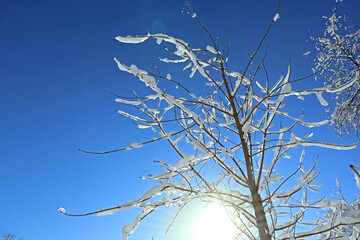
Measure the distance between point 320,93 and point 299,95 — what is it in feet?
0.51

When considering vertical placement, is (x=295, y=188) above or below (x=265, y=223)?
above

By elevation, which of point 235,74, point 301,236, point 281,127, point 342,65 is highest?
point 342,65

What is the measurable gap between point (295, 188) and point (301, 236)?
345 mm

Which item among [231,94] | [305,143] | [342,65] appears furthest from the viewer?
[342,65]

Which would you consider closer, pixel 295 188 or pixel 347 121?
pixel 295 188

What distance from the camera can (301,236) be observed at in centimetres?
157

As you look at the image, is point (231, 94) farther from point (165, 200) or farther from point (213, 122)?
point (165, 200)

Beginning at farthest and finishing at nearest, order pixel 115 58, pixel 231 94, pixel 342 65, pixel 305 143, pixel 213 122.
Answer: pixel 342 65 < pixel 213 122 < pixel 231 94 < pixel 305 143 < pixel 115 58

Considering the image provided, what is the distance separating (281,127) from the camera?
201 centimetres

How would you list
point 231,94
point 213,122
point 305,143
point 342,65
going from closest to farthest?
point 305,143 < point 231,94 < point 213,122 < point 342,65

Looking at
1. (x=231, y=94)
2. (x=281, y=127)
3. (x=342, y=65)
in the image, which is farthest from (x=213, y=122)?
(x=342, y=65)

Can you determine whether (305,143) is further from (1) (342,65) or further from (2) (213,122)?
(1) (342,65)

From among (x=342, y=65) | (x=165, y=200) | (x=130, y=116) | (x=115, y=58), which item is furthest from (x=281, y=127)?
(x=342, y=65)

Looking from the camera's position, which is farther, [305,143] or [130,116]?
[130,116]
